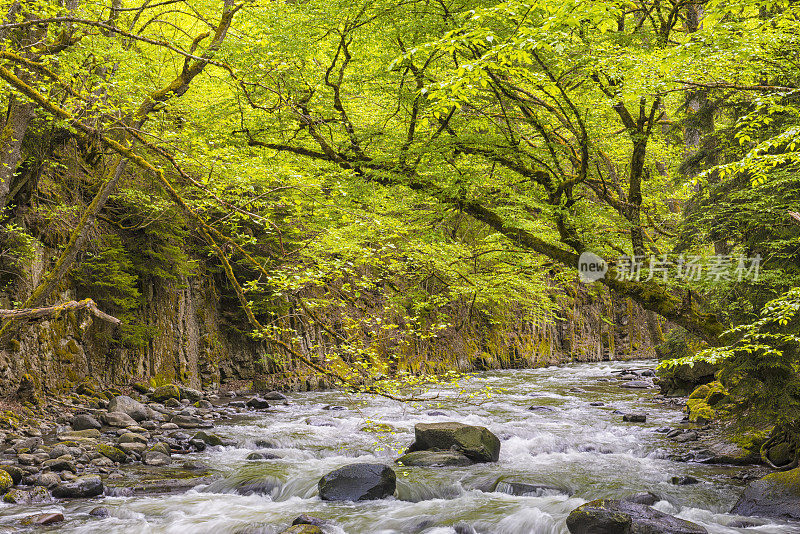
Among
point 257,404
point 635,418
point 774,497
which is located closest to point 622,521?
point 774,497

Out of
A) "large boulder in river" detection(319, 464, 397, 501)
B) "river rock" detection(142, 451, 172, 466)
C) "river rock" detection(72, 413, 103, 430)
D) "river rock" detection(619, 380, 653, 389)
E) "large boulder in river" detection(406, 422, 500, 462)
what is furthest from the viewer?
"river rock" detection(619, 380, 653, 389)

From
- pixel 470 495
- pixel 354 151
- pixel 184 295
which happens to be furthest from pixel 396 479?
pixel 184 295

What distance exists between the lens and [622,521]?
647cm

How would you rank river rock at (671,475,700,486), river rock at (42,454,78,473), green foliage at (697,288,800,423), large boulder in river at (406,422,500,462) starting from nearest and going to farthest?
green foliage at (697,288,800,423) < river rock at (42,454,78,473) < river rock at (671,475,700,486) < large boulder in river at (406,422,500,462)

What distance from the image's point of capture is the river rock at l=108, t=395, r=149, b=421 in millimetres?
12172

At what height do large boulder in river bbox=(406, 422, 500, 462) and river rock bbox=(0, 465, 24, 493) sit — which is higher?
river rock bbox=(0, 465, 24, 493)

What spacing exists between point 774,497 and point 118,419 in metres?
11.5

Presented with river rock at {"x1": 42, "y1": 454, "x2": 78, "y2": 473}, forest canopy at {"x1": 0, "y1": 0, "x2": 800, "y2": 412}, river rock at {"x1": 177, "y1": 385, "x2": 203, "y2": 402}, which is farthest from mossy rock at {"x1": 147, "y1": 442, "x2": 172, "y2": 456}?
river rock at {"x1": 177, "y1": 385, "x2": 203, "y2": 402}

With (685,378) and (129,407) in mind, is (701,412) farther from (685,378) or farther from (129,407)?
(129,407)

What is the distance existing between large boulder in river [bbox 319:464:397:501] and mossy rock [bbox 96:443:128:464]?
3.60 meters

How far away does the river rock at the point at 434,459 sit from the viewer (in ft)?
32.4

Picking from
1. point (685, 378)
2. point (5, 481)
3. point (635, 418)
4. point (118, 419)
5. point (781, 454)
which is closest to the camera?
point (5, 481)

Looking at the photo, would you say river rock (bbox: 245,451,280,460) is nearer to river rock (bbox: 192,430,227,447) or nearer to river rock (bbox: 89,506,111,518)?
river rock (bbox: 192,430,227,447)

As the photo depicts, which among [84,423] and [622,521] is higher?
[84,423]
